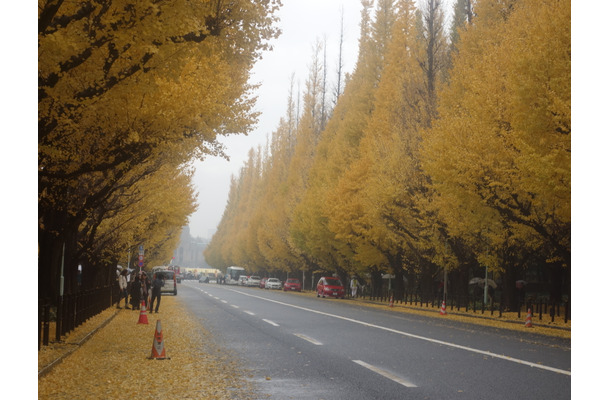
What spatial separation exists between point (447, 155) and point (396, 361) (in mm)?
14033

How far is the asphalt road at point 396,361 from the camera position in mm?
9141

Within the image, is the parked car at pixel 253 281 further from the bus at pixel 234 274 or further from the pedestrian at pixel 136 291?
the pedestrian at pixel 136 291

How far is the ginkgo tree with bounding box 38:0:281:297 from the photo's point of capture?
9.28m

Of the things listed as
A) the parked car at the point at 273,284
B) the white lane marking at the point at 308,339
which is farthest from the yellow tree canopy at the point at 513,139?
the parked car at the point at 273,284

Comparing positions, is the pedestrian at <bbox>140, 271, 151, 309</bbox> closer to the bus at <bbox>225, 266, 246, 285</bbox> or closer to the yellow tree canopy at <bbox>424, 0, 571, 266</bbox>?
the yellow tree canopy at <bbox>424, 0, 571, 266</bbox>

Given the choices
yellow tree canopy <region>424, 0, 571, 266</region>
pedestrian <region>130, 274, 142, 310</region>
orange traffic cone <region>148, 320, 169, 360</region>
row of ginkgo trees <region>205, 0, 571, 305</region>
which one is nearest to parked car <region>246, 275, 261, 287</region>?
row of ginkgo trees <region>205, 0, 571, 305</region>

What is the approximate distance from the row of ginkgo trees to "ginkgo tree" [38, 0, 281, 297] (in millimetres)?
8370

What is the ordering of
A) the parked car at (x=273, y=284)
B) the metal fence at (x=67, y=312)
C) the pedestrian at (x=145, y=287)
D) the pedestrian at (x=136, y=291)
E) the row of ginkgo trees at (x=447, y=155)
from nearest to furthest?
the metal fence at (x=67, y=312) → the row of ginkgo trees at (x=447, y=155) → the pedestrian at (x=145, y=287) → the pedestrian at (x=136, y=291) → the parked car at (x=273, y=284)

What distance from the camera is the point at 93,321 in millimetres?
21438

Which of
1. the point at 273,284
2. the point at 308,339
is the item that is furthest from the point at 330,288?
the point at 308,339

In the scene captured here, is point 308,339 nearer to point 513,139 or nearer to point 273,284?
point 513,139

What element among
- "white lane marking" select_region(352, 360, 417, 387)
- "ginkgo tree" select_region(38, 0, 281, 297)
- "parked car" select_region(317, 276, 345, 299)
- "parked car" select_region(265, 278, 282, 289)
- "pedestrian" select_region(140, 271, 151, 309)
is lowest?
"parked car" select_region(265, 278, 282, 289)

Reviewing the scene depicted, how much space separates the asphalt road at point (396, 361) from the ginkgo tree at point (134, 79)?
4.66 m

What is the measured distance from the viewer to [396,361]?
1222cm
